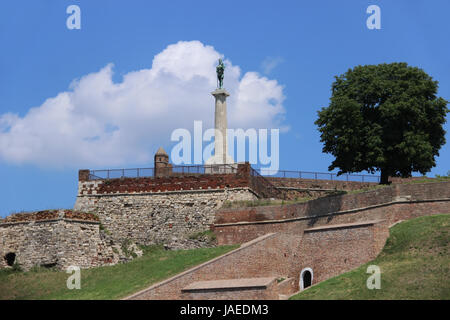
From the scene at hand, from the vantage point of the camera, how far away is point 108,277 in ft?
145

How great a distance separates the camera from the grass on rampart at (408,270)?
32531 millimetres

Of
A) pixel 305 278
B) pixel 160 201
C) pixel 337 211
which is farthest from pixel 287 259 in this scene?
pixel 160 201

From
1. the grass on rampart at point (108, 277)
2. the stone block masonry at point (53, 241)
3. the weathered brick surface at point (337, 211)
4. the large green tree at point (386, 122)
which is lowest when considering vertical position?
the grass on rampart at point (108, 277)

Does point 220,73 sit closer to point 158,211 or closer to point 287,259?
point 158,211

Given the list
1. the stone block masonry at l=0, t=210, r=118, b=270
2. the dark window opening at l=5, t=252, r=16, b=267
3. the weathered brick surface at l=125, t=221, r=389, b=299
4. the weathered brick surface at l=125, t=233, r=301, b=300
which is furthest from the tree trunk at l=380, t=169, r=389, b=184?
the dark window opening at l=5, t=252, r=16, b=267

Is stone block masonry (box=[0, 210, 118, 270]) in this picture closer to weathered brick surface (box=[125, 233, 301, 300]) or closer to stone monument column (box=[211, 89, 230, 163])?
weathered brick surface (box=[125, 233, 301, 300])

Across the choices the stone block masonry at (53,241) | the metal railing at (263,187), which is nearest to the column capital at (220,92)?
the metal railing at (263,187)

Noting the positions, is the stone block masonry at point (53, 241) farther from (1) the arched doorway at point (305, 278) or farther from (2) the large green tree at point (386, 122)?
(2) the large green tree at point (386, 122)

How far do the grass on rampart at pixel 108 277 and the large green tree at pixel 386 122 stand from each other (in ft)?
33.0

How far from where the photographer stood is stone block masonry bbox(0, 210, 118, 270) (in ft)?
156

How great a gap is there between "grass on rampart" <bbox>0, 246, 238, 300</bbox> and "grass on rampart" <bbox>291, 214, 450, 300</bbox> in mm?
9271
